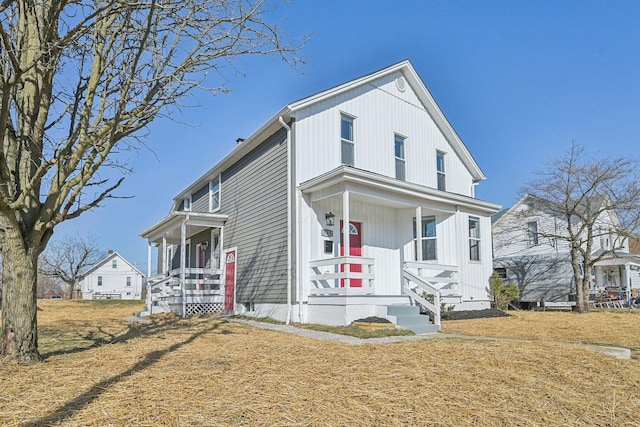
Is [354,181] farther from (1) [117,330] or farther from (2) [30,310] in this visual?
(2) [30,310]

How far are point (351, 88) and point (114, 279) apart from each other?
5474 centimetres

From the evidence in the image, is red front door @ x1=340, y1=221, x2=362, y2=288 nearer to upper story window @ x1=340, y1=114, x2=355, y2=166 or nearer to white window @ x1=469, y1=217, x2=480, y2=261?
upper story window @ x1=340, y1=114, x2=355, y2=166

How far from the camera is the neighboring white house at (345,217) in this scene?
1127cm

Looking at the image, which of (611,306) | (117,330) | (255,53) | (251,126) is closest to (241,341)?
Answer: (117,330)

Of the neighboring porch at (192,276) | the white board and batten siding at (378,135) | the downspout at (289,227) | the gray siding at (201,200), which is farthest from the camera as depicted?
the gray siding at (201,200)

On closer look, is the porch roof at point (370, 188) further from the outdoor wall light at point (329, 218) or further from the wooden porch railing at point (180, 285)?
the wooden porch railing at point (180, 285)

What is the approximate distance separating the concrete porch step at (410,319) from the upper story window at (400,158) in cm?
450

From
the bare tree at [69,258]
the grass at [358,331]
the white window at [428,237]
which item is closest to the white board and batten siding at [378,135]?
the white window at [428,237]

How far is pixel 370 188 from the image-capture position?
1138cm

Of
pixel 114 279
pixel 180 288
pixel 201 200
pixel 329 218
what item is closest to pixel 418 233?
pixel 329 218

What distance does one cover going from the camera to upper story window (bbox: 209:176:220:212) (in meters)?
16.8

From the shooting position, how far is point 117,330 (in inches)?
386

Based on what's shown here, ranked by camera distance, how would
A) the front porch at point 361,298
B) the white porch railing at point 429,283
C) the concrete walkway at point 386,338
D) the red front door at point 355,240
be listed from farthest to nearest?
the red front door at point 355,240, the white porch railing at point 429,283, the front porch at point 361,298, the concrete walkway at point 386,338

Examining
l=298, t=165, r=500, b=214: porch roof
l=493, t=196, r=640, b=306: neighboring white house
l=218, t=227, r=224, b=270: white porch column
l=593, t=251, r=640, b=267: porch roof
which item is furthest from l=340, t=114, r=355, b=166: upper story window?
l=593, t=251, r=640, b=267: porch roof
